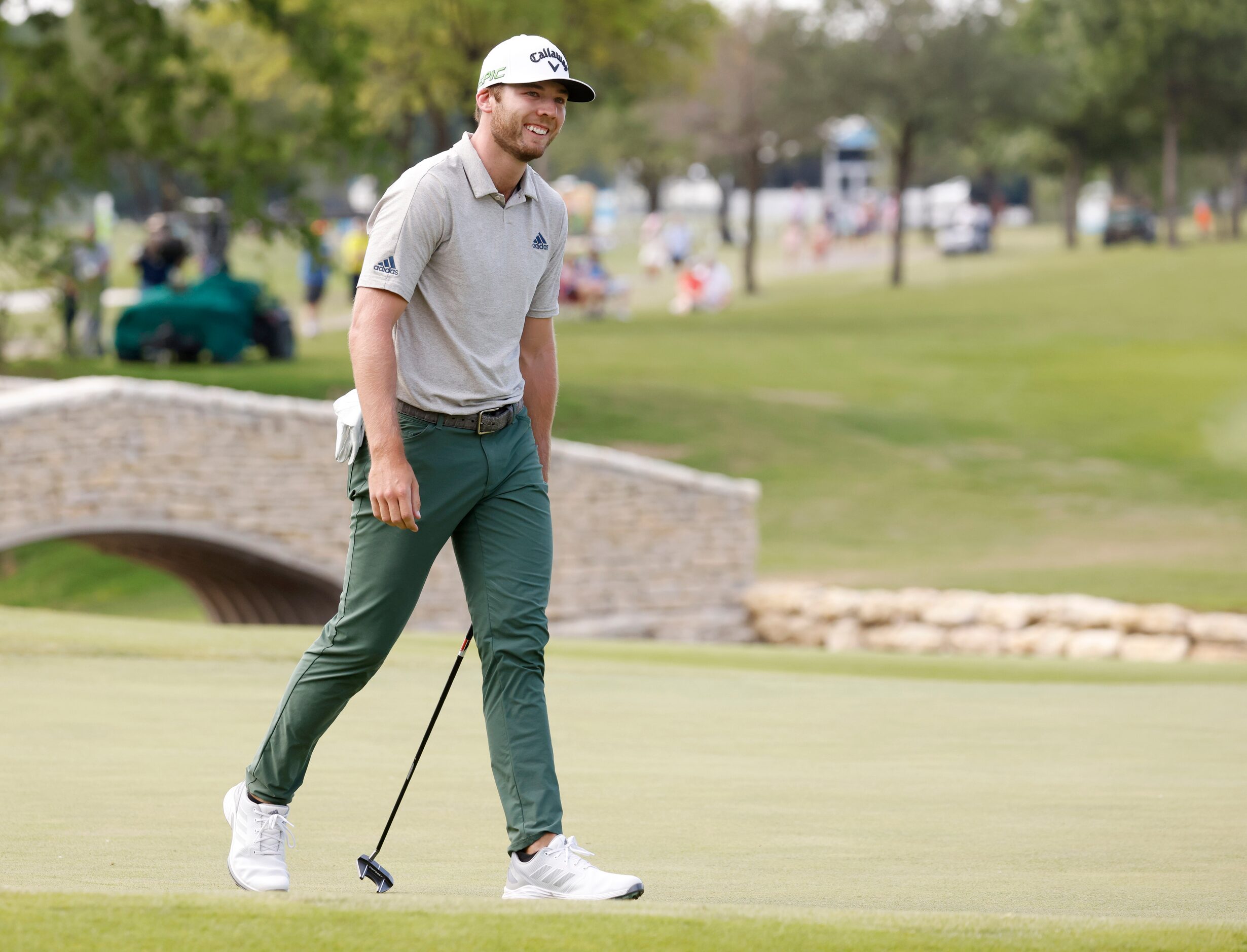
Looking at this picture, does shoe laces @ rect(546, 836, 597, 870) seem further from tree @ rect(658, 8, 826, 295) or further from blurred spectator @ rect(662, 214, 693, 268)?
blurred spectator @ rect(662, 214, 693, 268)

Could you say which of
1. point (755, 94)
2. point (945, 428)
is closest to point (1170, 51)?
point (755, 94)

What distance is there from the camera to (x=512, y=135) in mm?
4023

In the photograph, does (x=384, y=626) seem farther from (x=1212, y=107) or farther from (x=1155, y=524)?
(x=1212, y=107)

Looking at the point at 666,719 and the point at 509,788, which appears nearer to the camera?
the point at 509,788

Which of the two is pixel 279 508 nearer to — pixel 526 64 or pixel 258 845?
pixel 258 845

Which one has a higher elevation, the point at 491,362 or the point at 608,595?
the point at 491,362

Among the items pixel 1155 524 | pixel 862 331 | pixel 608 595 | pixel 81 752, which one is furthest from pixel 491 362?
pixel 862 331

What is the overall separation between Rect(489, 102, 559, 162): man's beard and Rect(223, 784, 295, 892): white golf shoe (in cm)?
165

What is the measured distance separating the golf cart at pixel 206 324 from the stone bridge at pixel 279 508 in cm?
579

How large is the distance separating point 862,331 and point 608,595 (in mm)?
23125

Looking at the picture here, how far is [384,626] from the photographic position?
4047 mm

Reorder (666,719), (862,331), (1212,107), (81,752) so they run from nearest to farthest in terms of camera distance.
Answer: (81,752)
(666,719)
(862,331)
(1212,107)

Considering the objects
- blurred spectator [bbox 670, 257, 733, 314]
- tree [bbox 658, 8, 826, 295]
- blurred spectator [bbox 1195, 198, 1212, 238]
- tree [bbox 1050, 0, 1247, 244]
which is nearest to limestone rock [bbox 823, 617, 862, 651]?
blurred spectator [bbox 670, 257, 733, 314]

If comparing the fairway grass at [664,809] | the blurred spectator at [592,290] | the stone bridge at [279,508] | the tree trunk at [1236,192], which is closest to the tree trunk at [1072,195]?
the tree trunk at [1236,192]
